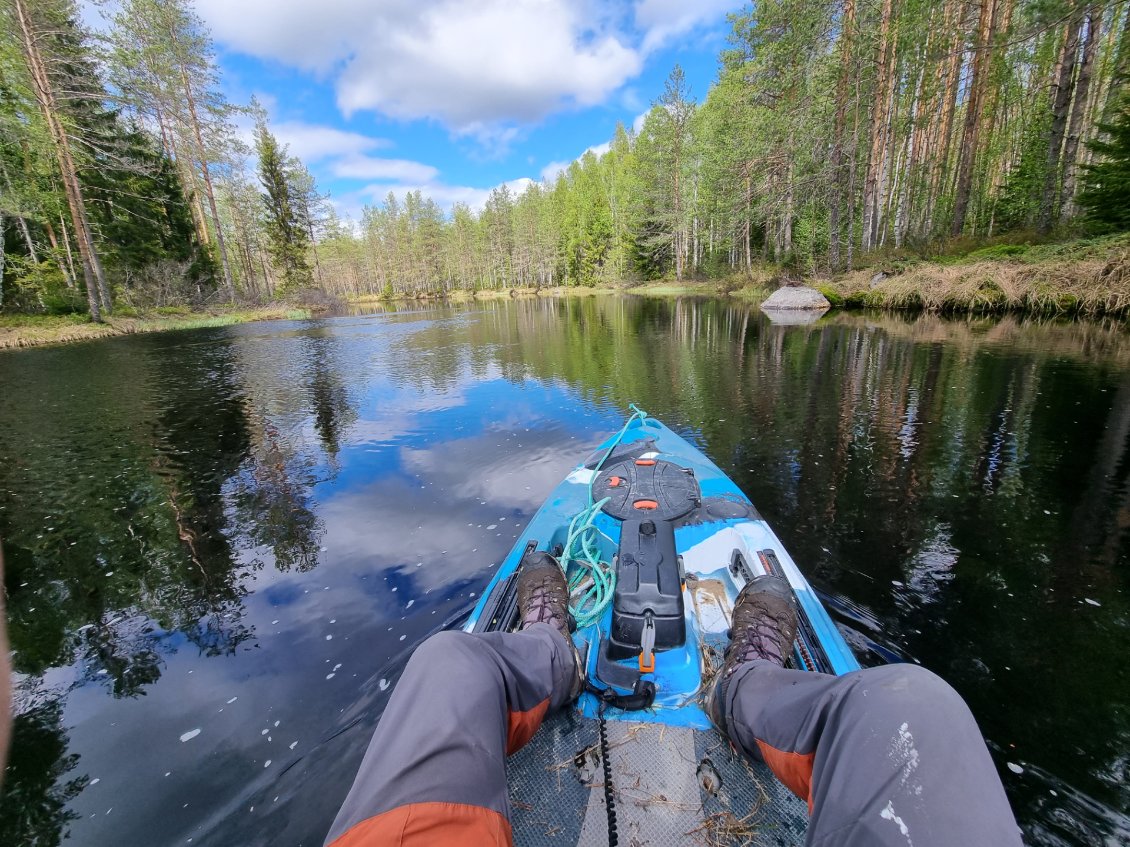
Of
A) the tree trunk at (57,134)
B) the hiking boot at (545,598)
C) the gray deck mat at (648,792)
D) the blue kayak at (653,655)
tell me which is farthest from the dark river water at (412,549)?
the tree trunk at (57,134)

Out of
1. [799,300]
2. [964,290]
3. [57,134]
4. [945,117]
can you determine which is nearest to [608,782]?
[964,290]

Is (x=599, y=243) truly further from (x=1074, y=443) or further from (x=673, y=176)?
(x=1074, y=443)

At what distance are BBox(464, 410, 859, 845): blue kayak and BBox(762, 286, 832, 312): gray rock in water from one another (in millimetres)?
18702

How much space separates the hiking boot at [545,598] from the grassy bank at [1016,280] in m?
15.7

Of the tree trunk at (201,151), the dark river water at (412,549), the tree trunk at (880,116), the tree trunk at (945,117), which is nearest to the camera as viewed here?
the dark river water at (412,549)

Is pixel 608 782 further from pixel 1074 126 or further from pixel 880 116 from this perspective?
pixel 880 116

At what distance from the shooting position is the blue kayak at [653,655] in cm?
182

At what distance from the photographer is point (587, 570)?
334 cm

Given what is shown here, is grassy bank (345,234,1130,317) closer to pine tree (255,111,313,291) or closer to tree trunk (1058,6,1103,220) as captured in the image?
tree trunk (1058,6,1103,220)

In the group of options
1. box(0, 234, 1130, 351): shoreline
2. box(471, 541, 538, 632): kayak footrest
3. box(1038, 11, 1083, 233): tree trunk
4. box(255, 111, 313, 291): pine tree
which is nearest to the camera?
box(471, 541, 538, 632): kayak footrest

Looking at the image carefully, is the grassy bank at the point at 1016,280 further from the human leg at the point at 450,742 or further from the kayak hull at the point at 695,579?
the human leg at the point at 450,742

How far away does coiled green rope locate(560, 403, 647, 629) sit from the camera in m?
2.76

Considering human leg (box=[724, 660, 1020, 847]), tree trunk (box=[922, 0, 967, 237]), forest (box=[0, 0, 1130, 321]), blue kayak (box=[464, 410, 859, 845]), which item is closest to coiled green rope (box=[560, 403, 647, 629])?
blue kayak (box=[464, 410, 859, 845])

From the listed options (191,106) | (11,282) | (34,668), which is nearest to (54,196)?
(11,282)
